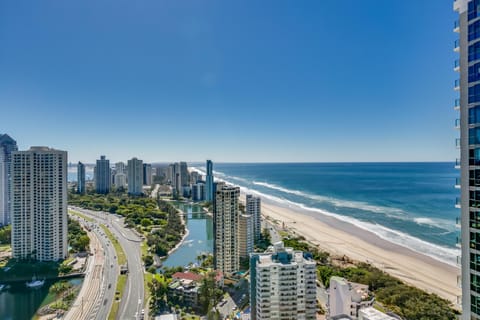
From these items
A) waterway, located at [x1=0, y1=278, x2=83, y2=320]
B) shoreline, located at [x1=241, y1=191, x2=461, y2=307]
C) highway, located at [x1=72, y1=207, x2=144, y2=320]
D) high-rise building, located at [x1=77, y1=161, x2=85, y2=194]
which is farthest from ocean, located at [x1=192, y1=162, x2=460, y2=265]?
high-rise building, located at [x1=77, y1=161, x2=85, y2=194]

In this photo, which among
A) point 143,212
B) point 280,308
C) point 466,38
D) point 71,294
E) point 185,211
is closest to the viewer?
point 466,38

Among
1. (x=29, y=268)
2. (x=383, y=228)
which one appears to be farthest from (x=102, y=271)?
(x=383, y=228)

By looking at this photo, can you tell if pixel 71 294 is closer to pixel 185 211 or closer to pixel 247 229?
pixel 247 229

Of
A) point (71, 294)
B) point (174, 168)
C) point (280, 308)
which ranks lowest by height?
point (71, 294)

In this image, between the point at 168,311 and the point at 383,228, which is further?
the point at 383,228

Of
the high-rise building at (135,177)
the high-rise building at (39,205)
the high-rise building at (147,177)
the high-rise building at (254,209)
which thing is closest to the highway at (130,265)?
the high-rise building at (39,205)

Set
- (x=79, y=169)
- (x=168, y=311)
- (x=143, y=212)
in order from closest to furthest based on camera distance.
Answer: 1. (x=168, y=311)
2. (x=143, y=212)
3. (x=79, y=169)

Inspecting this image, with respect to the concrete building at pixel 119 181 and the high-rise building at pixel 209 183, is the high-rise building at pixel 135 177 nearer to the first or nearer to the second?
the concrete building at pixel 119 181

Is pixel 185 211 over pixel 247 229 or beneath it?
beneath
